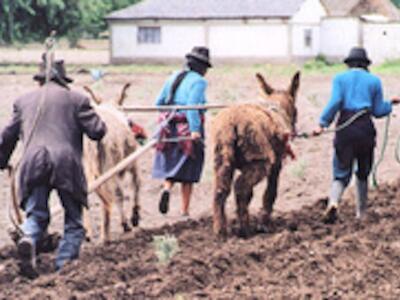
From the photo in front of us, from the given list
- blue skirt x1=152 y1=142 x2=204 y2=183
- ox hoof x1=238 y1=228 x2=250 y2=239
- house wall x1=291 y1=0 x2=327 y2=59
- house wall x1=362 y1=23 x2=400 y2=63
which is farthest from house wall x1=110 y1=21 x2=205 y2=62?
ox hoof x1=238 y1=228 x2=250 y2=239

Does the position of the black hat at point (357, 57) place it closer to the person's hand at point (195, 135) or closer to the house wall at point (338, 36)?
the person's hand at point (195, 135)

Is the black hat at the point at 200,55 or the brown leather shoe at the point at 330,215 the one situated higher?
the black hat at the point at 200,55

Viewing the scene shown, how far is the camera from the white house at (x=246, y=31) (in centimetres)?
5609

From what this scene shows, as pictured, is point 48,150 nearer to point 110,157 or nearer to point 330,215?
point 110,157

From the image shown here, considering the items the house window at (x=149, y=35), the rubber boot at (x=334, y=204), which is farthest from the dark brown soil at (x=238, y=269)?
the house window at (x=149, y=35)

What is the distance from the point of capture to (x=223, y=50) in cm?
5634

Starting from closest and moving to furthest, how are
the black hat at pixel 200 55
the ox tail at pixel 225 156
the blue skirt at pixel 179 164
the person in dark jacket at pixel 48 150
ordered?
the person in dark jacket at pixel 48 150, the ox tail at pixel 225 156, the black hat at pixel 200 55, the blue skirt at pixel 179 164

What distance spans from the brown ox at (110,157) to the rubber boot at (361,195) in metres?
2.51

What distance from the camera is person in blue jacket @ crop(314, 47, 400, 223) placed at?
1226cm

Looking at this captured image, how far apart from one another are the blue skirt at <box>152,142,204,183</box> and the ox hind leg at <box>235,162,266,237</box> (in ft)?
6.49

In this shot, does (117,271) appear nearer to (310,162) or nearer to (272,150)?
(272,150)

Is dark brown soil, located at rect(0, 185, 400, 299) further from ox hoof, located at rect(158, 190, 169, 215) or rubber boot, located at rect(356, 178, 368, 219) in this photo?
ox hoof, located at rect(158, 190, 169, 215)

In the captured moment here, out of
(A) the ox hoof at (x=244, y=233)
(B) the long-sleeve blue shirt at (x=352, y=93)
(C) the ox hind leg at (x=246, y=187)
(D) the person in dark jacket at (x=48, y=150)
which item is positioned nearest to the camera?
(D) the person in dark jacket at (x=48, y=150)

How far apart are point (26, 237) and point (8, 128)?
3.20ft
